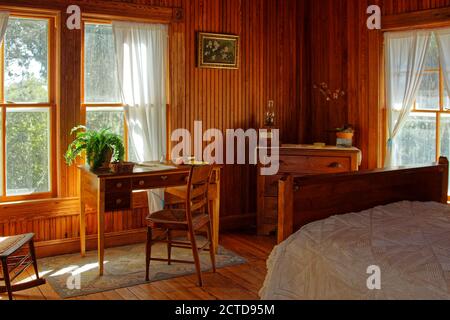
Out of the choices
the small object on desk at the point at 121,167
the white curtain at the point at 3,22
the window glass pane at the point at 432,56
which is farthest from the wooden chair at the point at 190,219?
the window glass pane at the point at 432,56

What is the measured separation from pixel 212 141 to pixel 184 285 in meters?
1.96

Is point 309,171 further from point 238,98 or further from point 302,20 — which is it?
point 302,20

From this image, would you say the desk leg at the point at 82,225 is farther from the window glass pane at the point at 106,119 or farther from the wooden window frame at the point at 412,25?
the wooden window frame at the point at 412,25

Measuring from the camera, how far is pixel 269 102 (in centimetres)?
602

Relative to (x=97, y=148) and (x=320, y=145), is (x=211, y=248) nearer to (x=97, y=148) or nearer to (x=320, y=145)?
(x=97, y=148)

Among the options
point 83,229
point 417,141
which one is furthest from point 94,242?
point 417,141

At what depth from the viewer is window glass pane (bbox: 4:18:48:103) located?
4742mm

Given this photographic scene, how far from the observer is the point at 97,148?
4629 millimetres

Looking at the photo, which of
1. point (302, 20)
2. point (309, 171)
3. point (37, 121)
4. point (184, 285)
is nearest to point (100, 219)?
point (184, 285)

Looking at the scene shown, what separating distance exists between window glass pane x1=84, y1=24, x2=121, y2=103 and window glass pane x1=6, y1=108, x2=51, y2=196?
0.47m

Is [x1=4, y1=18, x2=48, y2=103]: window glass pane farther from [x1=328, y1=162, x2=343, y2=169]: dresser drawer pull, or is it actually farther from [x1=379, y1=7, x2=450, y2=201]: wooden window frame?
[x1=379, y1=7, x2=450, y2=201]: wooden window frame

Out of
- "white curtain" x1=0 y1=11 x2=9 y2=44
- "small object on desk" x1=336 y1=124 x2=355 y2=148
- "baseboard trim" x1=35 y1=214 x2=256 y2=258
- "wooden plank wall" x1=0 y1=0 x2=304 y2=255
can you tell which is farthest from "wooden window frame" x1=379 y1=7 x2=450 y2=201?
"white curtain" x1=0 y1=11 x2=9 y2=44

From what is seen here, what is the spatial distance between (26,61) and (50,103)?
1.36 feet

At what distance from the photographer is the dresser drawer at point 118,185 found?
4402 mm
